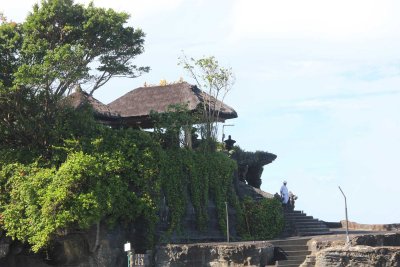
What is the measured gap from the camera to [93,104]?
2948 cm

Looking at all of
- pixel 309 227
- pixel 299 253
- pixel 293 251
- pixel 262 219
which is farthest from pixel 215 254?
pixel 309 227

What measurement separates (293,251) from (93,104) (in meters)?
9.34

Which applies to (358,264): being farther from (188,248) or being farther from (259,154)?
(259,154)

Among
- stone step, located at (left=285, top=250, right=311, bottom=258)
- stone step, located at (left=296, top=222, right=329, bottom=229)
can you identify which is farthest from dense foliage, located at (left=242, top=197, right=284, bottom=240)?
stone step, located at (left=285, top=250, right=311, bottom=258)

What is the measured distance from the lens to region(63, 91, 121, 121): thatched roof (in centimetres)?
2658

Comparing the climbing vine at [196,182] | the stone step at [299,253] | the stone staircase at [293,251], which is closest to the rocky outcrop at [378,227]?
the climbing vine at [196,182]

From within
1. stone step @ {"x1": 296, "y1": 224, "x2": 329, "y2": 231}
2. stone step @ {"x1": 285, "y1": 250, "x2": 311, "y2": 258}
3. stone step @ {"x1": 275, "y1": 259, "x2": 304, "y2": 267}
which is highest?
stone step @ {"x1": 296, "y1": 224, "x2": 329, "y2": 231}

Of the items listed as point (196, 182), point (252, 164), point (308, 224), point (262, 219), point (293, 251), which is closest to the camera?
point (293, 251)

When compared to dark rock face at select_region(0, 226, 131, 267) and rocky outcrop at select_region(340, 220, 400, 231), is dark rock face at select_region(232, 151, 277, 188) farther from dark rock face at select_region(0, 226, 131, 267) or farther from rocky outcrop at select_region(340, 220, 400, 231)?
dark rock face at select_region(0, 226, 131, 267)

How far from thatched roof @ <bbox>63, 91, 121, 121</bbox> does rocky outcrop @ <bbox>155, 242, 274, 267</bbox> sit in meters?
5.77

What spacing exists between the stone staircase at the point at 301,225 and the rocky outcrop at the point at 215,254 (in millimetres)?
5929

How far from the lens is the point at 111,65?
26469 millimetres

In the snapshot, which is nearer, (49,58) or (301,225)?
(49,58)

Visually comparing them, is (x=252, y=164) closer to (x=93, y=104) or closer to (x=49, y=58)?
(x=93, y=104)
